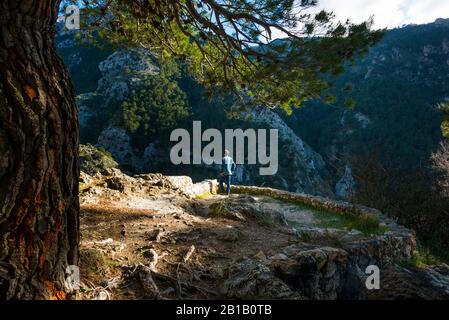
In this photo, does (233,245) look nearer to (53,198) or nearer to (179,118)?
(53,198)

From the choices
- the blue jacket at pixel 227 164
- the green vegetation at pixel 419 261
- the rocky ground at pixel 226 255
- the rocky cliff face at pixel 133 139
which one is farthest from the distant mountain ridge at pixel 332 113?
the rocky ground at pixel 226 255

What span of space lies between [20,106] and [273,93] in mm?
4343

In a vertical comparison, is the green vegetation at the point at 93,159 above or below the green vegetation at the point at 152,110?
below

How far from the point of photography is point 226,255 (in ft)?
14.8

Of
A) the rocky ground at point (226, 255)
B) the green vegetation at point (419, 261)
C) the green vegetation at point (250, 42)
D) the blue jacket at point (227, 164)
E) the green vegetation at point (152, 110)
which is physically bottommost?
the green vegetation at point (419, 261)

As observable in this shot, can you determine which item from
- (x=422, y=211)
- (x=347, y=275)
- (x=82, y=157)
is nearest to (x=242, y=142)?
(x=82, y=157)

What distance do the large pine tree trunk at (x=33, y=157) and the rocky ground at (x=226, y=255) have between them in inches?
25.0

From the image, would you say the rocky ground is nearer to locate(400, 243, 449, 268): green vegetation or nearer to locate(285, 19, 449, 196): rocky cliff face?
locate(400, 243, 449, 268): green vegetation

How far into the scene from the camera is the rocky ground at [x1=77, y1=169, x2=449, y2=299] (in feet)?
11.0

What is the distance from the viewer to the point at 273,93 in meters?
5.85

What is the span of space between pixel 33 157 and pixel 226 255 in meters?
2.94

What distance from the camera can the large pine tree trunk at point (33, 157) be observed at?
2.24 metres

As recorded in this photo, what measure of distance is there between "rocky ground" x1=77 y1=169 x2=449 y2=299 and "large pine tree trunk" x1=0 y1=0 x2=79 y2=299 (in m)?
0.63

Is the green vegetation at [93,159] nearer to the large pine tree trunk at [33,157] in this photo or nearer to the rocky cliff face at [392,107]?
the large pine tree trunk at [33,157]
